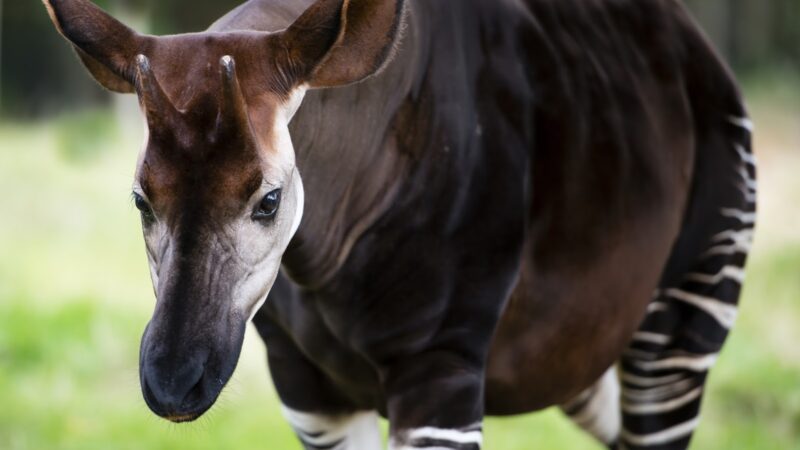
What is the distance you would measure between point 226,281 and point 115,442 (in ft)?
9.99

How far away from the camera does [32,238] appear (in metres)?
7.60

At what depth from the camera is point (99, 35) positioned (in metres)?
2.09

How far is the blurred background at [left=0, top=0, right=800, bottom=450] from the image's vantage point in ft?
16.3

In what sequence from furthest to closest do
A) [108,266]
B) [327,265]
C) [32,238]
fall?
[32,238] < [108,266] < [327,265]

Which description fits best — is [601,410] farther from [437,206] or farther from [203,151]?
[203,151]

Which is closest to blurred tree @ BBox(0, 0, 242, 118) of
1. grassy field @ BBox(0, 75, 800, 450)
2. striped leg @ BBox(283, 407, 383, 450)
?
grassy field @ BBox(0, 75, 800, 450)

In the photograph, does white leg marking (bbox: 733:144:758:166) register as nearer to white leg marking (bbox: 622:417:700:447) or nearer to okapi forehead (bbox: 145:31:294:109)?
white leg marking (bbox: 622:417:700:447)

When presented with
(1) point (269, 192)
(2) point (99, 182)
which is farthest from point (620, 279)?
(2) point (99, 182)

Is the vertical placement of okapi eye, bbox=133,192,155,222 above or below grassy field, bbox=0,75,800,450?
above

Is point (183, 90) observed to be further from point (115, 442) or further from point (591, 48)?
point (115, 442)

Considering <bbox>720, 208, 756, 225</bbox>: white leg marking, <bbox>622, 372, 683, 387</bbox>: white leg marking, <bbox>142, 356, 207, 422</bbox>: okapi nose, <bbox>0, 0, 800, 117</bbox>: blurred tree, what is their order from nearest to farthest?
<bbox>142, 356, 207, 422</bbox>: okapi nose → <bbox>720, 208, 756, 225</bbox>: white leg marking → <bbox>622, 372, 683, 387</bbox>: white leg marking → <bbox>0, 0, 800, 117</bbox>: blurred tree

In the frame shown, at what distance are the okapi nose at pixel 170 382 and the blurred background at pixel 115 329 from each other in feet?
0.82

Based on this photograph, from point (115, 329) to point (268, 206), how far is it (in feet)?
13.5

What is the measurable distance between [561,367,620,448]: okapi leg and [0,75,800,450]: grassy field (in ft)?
3.28
